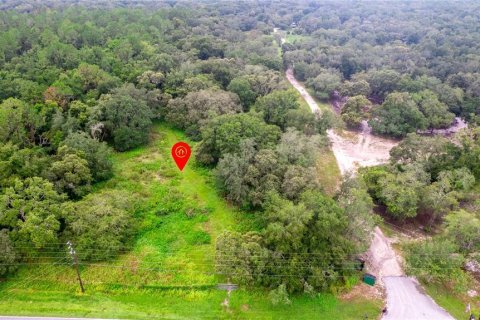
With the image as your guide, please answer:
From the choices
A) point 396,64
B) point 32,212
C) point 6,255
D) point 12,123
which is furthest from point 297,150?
point 396,64

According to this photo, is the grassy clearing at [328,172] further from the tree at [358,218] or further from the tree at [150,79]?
the tree at [150,79]

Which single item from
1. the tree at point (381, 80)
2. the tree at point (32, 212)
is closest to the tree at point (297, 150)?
the tree at point (32, 212)

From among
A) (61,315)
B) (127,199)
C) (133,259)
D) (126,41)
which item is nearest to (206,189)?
(127,199)

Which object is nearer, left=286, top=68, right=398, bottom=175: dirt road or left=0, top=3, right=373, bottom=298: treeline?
left=0, top=3, right=373, bottom=298: treeline

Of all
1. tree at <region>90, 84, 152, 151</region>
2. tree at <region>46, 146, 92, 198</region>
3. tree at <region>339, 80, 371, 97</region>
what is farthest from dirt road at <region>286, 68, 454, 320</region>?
tree at <region>46, 146, 92, 198</region>

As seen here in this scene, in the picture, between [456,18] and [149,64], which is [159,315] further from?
[456,18]

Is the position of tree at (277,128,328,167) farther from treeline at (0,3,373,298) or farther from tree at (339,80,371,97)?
tree at (339,80,371,97)
